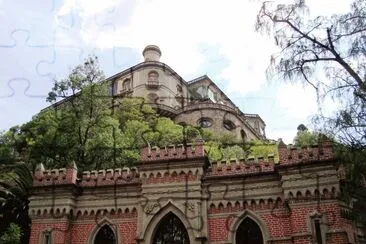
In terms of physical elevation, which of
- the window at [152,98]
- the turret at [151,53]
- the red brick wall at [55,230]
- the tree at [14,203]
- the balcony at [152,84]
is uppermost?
the turret at [151,53]

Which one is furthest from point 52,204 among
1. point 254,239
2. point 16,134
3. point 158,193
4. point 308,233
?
point 16,134

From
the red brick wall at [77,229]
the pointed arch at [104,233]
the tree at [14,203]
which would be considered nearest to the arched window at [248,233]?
the red brick wall at [77,229]

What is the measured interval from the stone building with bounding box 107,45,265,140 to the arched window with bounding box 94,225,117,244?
100 feet

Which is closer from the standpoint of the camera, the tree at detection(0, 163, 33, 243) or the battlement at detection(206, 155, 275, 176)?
the battlement at detection(206, 155, 275, 176)

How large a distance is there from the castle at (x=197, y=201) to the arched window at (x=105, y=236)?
0.04m

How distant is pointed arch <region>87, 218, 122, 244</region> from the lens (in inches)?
666

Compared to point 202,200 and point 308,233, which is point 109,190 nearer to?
point 202,200

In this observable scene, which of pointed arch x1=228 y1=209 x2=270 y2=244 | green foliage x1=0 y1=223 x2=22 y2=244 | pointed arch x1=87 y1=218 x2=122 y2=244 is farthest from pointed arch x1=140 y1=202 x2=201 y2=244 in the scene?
green foliage x1=0 y1=223 x2=22 y2=244

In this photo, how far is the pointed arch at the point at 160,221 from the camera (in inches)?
630

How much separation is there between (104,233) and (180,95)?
40.4 m

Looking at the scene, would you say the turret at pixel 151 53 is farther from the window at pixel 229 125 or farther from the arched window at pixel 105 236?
the arched window at pixel 105 236

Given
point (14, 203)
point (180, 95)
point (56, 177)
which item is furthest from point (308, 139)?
point (180, 95)

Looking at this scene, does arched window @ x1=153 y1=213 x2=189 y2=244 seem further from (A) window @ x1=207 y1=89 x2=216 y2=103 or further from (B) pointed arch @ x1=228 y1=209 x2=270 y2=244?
(A) window @ x1=207 y1=89 x2=216 y2=103

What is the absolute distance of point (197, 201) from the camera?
16109 millimetres
